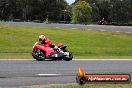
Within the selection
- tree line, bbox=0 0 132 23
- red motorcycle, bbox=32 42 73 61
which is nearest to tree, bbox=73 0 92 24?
tree line, bbox=0 0 132 23

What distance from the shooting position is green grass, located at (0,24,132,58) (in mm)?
29391

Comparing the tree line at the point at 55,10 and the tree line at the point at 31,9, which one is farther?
the tree line at the point at 31,9

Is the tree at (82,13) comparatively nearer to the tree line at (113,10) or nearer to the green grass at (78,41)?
the tree line at (113,10)

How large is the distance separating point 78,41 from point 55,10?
221 feet

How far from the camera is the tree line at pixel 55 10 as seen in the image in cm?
9962

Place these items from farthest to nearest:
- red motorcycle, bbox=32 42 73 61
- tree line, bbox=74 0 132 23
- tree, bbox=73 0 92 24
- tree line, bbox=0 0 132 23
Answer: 1. tree line, bbox=74 0 132 23
2. tree line, bbox=0 0 132 23
3. tree, bbox=73 0 92 24
4. red motorcycle, bbox=32 42 73 61

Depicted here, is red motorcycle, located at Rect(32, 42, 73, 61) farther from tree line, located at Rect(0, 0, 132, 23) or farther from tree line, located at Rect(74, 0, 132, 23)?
tree line, located at Rect(74, 0, 132, 23)

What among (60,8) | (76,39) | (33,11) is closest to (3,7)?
(33,11)

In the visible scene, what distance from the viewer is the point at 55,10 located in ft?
333

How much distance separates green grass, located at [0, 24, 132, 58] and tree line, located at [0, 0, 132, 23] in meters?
56.7

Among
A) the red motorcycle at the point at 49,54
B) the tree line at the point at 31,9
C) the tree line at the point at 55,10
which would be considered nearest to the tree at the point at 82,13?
the tree line at the point at 55,10

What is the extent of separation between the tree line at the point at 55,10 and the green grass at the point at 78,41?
186ft

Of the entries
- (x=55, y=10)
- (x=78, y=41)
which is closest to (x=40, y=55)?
(x=78, y=41)

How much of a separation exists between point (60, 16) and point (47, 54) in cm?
7710
